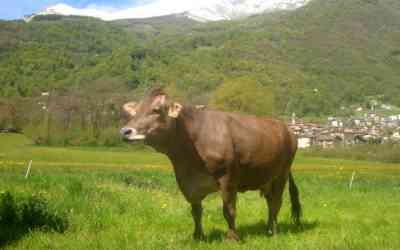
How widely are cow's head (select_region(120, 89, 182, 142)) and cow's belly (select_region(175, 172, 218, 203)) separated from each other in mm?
814

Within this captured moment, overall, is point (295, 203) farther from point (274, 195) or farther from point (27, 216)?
point (27, 216)

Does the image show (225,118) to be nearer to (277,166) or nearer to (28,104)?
(277,166)

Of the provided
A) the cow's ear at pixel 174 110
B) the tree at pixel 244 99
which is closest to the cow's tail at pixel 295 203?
the cow's ear at pixel 174 110

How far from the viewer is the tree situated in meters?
91.7

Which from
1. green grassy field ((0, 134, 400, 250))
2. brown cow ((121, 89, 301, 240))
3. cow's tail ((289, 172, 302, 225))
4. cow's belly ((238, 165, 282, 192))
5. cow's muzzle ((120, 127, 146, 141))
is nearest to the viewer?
cow's muzzle ((120, 127, 146, 141))

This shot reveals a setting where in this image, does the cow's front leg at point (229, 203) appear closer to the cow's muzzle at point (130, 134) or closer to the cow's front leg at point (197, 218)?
the cow's front leg at point (197, 218)

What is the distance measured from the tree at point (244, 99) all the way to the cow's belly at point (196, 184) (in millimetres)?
80932

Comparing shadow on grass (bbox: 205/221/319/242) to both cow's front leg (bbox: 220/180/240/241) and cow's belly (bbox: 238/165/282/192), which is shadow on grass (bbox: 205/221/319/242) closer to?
cow's front leg (bbox: 220/180/240/241)

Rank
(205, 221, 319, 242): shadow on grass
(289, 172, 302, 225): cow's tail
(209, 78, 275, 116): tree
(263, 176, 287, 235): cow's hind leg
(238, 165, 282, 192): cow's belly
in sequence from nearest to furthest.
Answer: (238, 165, 282, 192): cow's belly → (205, 221, 319, 242): shadow on grass → (263, 176, 287, 235): cow's hind leg → (289, 172, 302, 225): cow's tail → (209, 78, 275, 116): tree

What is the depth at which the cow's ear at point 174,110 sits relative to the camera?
26.7 feet

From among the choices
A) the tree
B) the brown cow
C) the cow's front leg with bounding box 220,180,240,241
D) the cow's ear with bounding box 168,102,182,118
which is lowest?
the tree

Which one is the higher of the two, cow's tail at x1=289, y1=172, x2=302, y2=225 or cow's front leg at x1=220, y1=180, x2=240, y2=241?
cow's front leg at x1=220, y1=180, x2=240, y2=241

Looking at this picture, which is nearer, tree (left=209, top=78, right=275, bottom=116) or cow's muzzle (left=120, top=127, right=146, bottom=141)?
cow's muzzle (left=120, top=127, right=146, bottom=141)

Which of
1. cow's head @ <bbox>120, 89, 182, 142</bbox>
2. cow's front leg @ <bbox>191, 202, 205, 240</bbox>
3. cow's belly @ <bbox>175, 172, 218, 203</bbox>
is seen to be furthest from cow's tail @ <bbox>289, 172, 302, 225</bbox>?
cow's head @ <bbox>120, 89, 182, 142</bbox>
